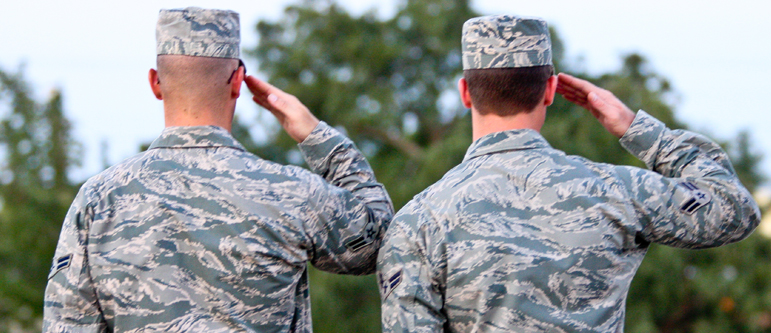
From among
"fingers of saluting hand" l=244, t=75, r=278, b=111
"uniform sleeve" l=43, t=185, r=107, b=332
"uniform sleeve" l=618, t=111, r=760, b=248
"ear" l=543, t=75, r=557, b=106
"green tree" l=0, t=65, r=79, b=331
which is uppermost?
"ear" l=543, t=75, r=557, b=106

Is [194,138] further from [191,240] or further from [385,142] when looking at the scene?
[385,142]

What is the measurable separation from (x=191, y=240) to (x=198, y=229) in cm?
4

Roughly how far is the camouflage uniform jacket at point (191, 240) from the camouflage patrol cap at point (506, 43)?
0.67 metres

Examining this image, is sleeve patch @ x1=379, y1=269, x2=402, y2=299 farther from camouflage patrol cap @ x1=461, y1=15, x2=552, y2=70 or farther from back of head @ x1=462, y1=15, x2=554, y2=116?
camouflage patrol cap @ x1=461, y1=15, x2=552, y2=70

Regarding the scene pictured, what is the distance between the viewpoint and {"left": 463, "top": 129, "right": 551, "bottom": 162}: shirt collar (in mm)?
2734

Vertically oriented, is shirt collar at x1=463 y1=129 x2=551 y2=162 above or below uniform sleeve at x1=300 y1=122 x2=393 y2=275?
above

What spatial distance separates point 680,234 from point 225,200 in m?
1.46

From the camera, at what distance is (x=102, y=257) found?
2.68 m

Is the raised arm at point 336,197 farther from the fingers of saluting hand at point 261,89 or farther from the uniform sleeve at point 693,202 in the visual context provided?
the uniform sleeve at point 693,202

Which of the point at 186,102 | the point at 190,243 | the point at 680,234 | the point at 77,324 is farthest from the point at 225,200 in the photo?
the point at 680,234

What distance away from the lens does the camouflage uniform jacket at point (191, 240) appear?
2658 millimetres

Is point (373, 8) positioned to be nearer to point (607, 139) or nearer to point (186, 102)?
point (607, 139)

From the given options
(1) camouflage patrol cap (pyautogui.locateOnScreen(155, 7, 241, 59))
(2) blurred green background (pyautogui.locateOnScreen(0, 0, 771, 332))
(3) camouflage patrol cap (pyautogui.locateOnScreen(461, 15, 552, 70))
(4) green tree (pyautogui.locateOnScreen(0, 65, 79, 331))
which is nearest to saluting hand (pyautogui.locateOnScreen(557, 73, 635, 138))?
(3) camouflage patrol cap (pyautogui.locateOnScreen(461, 15, 552, 70))

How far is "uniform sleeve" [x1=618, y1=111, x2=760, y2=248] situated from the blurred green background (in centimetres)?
1132
